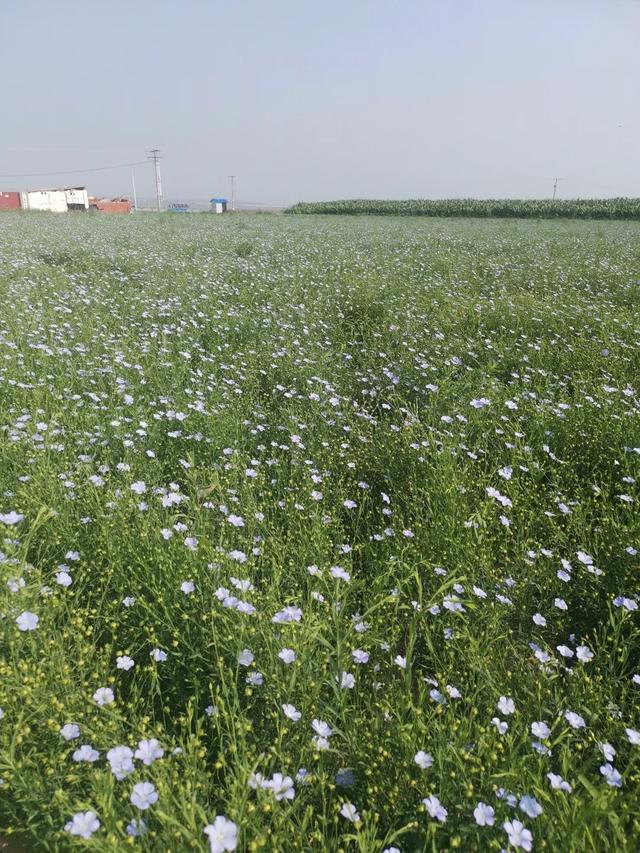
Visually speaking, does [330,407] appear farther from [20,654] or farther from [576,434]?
[20,654]

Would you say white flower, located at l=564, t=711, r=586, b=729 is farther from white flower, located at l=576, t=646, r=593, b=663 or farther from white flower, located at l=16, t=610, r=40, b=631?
white flower, located at l=16, t=610, r=40, b=631

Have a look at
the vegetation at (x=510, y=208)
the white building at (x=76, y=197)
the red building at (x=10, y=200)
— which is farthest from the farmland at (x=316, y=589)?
the white building at (x=76, y=197)

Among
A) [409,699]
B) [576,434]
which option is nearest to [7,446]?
[409,699]

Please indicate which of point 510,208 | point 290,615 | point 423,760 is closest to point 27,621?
point 290,615

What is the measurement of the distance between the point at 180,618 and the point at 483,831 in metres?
1.12

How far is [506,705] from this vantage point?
60.7 inches

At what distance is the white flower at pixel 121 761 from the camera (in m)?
1.23

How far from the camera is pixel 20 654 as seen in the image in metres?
1.64

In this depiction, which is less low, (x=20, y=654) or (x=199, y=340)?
(x=199, y=340)

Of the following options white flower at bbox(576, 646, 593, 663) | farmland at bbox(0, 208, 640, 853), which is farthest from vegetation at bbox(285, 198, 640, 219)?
white flower at bbox(576, 646, 593, 663)

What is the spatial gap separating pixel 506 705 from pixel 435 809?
0.42 m

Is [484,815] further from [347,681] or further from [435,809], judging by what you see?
[347,681]

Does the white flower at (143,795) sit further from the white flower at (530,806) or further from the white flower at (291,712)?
the white flower at (530,806)

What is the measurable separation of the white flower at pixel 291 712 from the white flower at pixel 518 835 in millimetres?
571
